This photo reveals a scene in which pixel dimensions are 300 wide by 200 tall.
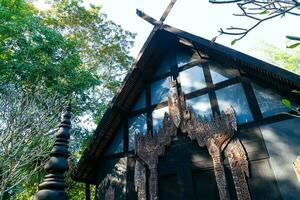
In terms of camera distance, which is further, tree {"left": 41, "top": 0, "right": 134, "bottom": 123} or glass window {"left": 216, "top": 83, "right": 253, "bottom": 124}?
tree {"left": 41, "top": 0, "right": 134, "bottom": 123}

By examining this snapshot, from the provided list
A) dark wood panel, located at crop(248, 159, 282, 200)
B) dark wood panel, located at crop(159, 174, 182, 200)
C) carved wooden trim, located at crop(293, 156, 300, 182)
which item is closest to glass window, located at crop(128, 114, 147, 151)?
dark wood panel, located at crop(159, 174, 182, 200)

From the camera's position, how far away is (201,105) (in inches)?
229

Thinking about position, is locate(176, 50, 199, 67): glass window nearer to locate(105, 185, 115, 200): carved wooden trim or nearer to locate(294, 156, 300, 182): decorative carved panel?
locate(294, 156, 300, 182): decorative carved panel

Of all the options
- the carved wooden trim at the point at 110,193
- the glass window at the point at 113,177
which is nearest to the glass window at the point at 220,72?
the glass window at the point at 113,177

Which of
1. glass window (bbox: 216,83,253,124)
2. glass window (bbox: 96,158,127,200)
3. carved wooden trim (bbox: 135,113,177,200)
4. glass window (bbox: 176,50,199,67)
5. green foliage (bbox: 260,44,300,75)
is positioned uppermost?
green foliage (bbox: 260,44,300,75)

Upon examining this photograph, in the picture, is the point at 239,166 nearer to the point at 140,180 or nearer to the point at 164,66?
the point at 140,180

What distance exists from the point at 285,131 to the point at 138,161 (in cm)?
341

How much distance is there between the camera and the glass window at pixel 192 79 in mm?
6157

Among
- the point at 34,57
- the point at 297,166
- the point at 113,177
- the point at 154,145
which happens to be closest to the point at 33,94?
the point at 34,57

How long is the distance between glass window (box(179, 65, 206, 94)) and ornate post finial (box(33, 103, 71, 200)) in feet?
14.9

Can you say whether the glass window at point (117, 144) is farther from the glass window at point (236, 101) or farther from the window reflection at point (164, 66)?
the glass window at point (236, 101)

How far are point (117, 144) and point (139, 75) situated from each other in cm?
218

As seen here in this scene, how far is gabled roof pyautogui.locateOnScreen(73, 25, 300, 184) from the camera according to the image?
541cm

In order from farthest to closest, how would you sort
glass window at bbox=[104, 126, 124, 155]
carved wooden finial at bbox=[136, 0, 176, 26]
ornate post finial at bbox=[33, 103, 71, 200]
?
carved wooden finial at bbox=[136, 0, 176, 26] < glass window at bbox=[104, 126, 124, 155] < ornate post finial at bbox=[33, 103, 71, 200]
